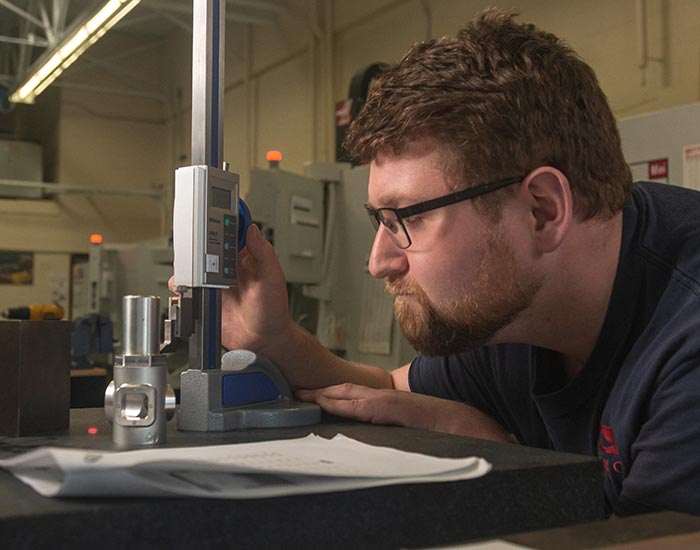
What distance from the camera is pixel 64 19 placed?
5871 millimetres

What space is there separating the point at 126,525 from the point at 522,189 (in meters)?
0.66

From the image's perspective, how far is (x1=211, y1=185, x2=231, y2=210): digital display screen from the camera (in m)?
0.87

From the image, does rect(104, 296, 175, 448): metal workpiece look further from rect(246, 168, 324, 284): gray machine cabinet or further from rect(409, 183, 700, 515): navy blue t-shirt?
rect(246, 168, 324, 284): gray machine cabinet

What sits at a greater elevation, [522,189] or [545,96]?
[545,96]

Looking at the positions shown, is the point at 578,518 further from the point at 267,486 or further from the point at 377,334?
the point at 377,334

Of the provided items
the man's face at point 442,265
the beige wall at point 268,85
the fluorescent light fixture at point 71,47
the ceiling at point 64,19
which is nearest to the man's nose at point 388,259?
the man's face at point 442,265

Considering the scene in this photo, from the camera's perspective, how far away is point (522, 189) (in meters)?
0.99

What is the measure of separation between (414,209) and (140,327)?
371 mm

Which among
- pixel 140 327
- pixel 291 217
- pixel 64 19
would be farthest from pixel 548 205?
pixel 64 19

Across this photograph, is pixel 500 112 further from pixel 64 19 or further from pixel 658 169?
pixel 64 19

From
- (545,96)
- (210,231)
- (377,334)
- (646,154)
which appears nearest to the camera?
(210,231)

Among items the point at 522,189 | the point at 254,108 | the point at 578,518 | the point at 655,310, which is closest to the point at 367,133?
the point at 522,189

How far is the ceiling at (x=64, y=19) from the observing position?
580cm

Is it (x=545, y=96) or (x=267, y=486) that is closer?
(x=267, y=486)
